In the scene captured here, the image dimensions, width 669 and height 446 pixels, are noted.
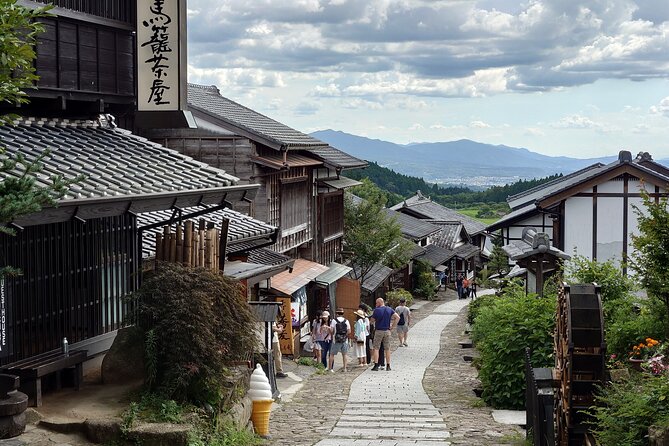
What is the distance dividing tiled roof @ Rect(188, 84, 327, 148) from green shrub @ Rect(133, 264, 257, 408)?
17.0m

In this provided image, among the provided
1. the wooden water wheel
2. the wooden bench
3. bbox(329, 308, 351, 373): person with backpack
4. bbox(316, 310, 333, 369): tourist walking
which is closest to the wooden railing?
the wooden bench

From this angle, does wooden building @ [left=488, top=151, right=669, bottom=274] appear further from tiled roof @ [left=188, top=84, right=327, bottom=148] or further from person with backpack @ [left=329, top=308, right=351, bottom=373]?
person with backpack @ [left=329, top=308, right=351, bottom=373]

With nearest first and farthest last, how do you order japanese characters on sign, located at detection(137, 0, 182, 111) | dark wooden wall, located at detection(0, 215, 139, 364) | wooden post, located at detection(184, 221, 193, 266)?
1. dark wooden wall, located at detection(0, 215, 139, 364)
2. wooden post, located at detection(184, 221, 193, 266)
3. japanese characters on sign, located at detection(137, 0, 182, 111)

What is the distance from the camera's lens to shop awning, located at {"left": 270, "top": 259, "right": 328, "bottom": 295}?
27.5 meters

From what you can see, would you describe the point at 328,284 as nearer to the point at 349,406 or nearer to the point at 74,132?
the point at 349,406

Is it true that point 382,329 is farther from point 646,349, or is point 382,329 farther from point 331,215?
point 331,215

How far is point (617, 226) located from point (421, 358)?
8244 mm

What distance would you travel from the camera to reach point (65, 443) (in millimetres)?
9773

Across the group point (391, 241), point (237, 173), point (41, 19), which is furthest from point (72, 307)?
point (391, 241)

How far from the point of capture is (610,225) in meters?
30.0

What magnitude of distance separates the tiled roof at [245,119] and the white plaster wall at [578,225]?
9293mm

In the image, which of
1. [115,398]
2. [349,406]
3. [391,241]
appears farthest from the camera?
[391,241]

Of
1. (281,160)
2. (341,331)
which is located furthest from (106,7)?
(281,160)

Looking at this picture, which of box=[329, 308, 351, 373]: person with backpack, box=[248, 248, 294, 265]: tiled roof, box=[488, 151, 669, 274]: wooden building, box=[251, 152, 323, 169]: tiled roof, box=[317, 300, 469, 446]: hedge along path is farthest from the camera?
box=[488, 151, 669, 274]: wooden building
